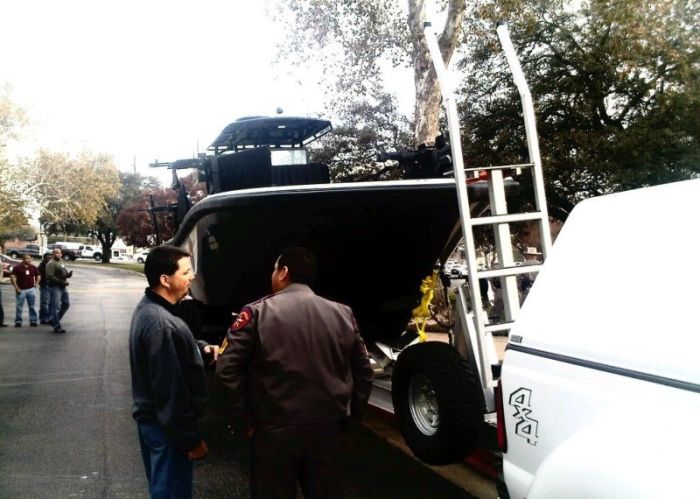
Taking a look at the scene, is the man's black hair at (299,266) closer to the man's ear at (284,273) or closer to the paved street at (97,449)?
the man's ear at (284,273)

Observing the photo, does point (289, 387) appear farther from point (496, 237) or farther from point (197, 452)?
point (496, 237)

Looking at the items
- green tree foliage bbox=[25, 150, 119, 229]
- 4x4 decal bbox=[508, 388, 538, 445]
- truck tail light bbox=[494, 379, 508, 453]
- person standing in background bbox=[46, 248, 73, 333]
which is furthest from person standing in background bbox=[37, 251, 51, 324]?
green tree foliage bbox=[25, 150, 119, 229]

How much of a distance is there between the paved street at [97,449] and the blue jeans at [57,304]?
3307mm

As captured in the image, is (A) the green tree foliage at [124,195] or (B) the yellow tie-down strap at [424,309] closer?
(B) the yellow tie-down strap at [424,309]

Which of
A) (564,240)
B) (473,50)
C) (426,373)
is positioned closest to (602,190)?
(473,50)

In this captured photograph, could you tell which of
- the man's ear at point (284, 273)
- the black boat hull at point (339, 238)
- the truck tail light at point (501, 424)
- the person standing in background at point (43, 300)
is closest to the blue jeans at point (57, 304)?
the person standing in background at point (43, 300)

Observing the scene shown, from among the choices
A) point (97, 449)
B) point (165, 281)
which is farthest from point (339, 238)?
point (165, 281)

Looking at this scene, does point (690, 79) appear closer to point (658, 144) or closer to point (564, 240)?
point (658, 144)

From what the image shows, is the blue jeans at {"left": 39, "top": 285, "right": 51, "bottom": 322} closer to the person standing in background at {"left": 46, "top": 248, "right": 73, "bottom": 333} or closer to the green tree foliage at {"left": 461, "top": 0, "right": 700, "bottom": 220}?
the person standing in background at {"left": 46, "top": 248, "right": 73, "bottom": 333}

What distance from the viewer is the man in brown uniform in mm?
2836

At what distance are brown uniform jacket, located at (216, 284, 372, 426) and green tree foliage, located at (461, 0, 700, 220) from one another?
46.8ft

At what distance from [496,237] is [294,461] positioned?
2.16 meters

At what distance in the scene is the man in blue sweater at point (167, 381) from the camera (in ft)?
9.48

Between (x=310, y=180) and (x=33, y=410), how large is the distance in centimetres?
385
